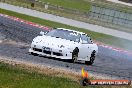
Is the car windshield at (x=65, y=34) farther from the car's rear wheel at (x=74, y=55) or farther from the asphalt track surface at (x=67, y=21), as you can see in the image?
the asphalt track surface at (x=67, y=21)

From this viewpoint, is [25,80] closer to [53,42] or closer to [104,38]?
Result: [53,42]

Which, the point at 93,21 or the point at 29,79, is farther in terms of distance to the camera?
the point at 93,21

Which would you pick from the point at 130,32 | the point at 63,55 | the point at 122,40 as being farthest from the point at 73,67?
the point at 130,32

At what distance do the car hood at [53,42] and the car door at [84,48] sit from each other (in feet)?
2.29

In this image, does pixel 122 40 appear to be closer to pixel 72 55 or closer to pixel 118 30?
pixel 118 30

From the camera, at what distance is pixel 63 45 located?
1798 centimetres

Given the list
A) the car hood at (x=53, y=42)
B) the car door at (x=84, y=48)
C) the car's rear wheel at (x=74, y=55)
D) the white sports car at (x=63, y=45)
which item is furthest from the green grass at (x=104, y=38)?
the car hood at (x=53, y=42)

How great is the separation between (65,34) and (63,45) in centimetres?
127

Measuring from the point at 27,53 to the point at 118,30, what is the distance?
22.2 meters

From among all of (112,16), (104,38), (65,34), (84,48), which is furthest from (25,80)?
(112,16)

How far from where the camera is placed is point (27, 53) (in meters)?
18.6

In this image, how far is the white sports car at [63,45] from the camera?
58.5 feet

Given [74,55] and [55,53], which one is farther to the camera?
[74,55]

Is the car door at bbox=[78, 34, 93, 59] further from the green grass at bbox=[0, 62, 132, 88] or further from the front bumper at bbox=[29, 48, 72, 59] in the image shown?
the green grass at bbox=[0, 62, 132, 88]
